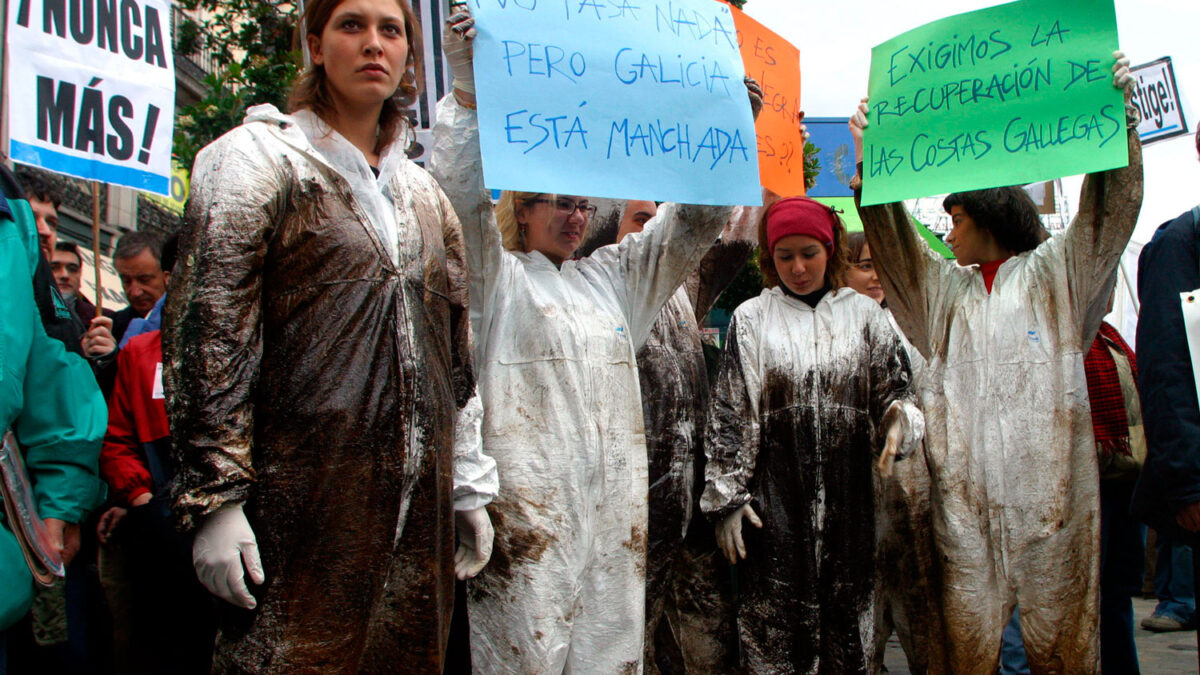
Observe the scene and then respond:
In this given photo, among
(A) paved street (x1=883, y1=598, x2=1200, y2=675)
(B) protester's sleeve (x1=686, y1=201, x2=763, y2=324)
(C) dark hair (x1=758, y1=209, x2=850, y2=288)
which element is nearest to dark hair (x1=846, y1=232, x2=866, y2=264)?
(B) protester's sleeve (x1=686, y1=201, x2=763, y2=324)

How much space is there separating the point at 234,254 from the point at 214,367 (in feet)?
0.72

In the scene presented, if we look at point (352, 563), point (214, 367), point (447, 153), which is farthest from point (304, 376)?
point (447, 153)

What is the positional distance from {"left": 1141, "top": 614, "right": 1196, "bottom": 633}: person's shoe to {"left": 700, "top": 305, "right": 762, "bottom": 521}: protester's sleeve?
4.36m

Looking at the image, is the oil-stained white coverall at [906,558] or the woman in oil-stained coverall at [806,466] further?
the oil-stained white coverall at [906,558]

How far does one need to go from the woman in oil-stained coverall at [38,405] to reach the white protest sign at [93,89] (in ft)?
6.70

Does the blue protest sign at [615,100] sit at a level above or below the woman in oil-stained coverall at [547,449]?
above

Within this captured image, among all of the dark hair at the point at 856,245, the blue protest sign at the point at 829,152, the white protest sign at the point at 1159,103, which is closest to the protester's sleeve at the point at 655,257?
the dark hair at the point at 856,245

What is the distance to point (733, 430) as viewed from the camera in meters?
3.76

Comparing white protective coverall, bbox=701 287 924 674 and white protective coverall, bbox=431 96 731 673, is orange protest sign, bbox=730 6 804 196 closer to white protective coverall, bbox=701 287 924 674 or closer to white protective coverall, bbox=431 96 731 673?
white protective coverall, bbox=701 287 924 674

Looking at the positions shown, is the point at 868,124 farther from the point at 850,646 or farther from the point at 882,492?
the point at 850,646

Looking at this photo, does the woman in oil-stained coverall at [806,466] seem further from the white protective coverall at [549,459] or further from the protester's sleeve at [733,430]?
the white protective coverall at [549,459]

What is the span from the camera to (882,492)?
13.3 ft

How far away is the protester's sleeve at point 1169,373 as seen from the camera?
3074mm

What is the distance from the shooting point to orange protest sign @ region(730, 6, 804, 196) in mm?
3834
